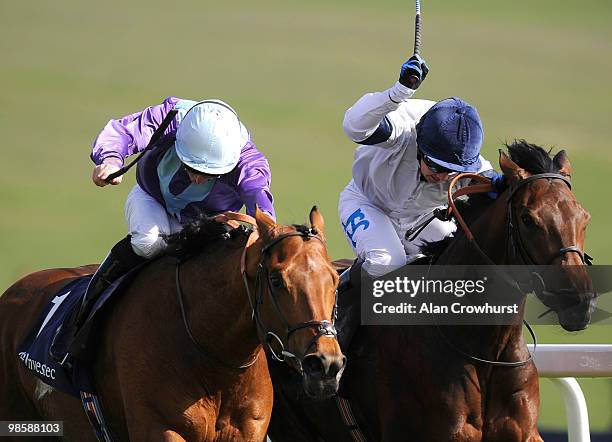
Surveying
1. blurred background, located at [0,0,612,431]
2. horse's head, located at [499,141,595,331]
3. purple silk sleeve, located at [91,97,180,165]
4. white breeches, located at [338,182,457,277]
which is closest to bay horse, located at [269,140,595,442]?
horse's head, located at [499,141,595,331]

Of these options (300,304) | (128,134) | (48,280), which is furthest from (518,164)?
(48,280)

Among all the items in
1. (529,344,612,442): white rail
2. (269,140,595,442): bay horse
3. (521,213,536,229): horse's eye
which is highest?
(521,213,536,229): horse's eye

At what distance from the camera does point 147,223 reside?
4930 millimetres

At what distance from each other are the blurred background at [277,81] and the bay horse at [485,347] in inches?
296

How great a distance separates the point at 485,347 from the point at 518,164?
778 millimetres

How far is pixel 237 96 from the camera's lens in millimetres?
15766

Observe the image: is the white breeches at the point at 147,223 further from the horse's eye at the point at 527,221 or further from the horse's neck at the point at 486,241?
the horse's eye at the point at 527,221

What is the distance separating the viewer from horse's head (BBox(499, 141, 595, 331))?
423cm

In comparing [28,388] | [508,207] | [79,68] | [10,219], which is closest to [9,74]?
[79,68]

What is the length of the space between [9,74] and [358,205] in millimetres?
11299

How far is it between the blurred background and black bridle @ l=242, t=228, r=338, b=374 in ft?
27.2

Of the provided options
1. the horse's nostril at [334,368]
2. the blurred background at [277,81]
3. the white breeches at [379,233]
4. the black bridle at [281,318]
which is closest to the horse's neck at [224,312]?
the black bridle at [281,318]

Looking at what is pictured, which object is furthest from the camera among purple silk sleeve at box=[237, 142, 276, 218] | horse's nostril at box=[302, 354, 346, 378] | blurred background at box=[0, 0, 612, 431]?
blurred background at box=[0, 0, 612, 431]

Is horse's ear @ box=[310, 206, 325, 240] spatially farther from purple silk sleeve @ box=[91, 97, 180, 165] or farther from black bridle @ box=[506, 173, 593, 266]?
purple silk sleeve @ box=[91, 97, 180, 165]
